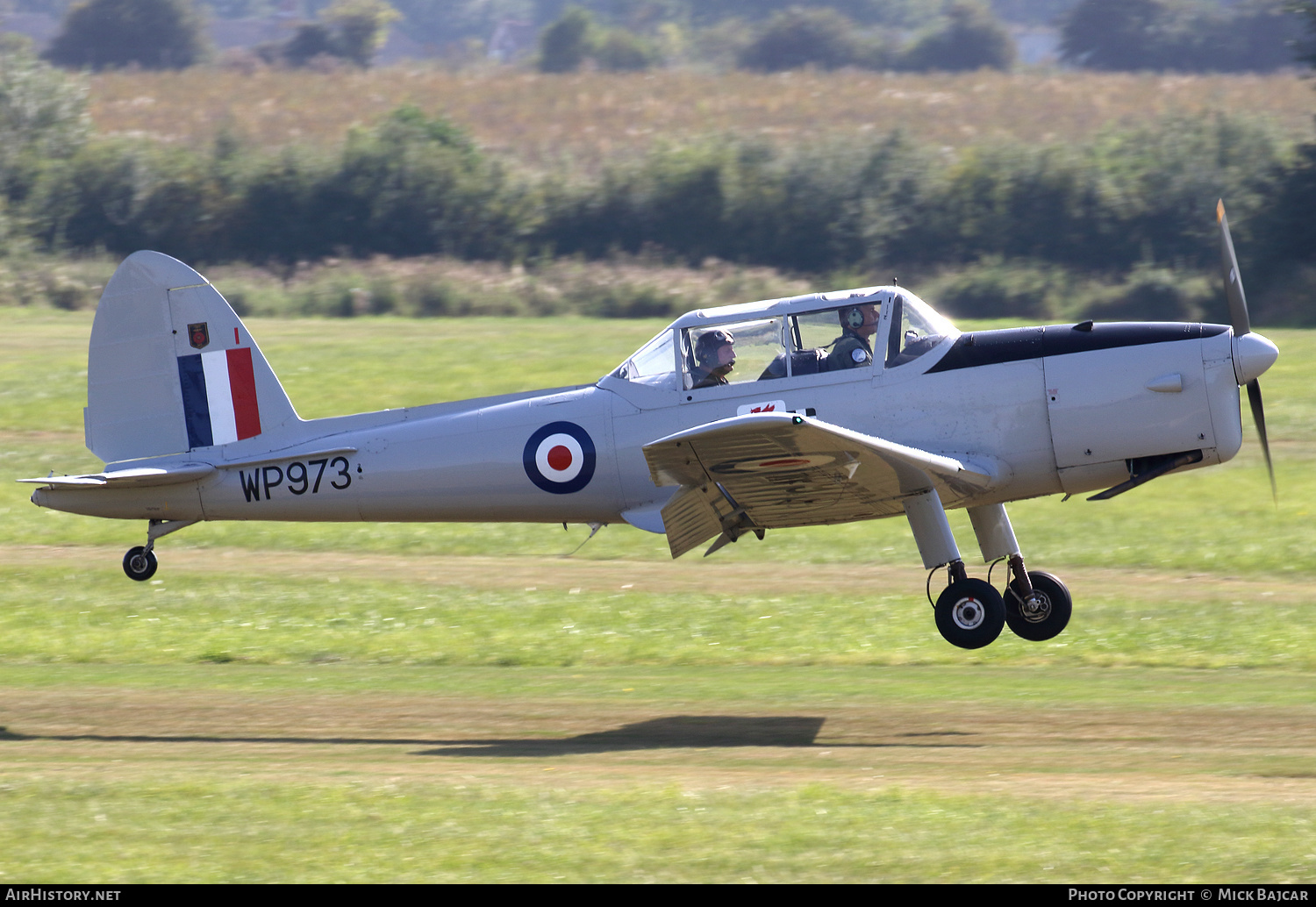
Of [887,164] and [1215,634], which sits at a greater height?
[887,164]

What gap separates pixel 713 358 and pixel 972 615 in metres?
2.66

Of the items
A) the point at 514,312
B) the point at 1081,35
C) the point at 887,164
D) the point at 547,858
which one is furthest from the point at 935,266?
the point at 1081,35

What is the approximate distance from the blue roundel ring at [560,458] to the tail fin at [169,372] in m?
2.24

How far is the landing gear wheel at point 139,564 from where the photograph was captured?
1234cm

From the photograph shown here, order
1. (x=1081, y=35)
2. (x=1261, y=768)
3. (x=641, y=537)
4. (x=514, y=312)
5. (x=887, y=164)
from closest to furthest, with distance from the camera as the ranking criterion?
(x=1261, y=768) < (x=641, y=537) < (x=514, y=312) < (x=887, y=164) < (x=1081, y=35)

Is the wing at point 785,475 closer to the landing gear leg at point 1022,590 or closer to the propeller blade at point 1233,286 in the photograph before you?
the landing gear leg at point 1022,590

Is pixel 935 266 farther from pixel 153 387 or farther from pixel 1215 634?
pixel 153 387

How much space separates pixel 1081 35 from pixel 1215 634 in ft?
286

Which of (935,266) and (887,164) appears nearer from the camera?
(935,266)

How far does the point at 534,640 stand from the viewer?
1418cm

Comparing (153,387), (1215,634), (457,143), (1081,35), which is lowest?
(1215,634)

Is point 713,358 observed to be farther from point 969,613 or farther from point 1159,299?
point 1159,299

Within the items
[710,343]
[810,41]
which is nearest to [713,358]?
[710,343]

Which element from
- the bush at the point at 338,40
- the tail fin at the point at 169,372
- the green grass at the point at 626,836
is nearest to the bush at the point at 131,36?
the bush at the point at 338,40
